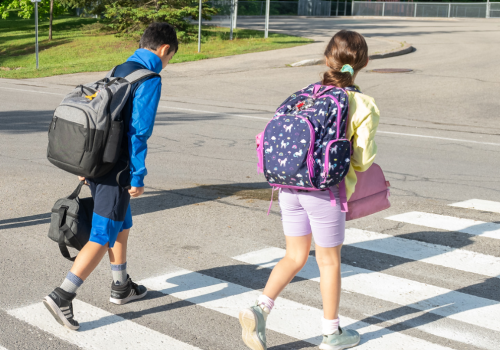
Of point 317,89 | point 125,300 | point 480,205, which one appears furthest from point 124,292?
point 480,205

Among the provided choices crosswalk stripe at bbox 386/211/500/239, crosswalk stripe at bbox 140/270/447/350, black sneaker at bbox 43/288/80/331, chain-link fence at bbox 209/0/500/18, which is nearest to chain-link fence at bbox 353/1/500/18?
chain-link fence at bbox 209/0/500/18

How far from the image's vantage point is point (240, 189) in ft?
24.4

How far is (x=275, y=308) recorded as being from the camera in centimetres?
411

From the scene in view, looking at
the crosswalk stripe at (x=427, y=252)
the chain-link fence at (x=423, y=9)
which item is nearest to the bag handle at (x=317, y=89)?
the crosswalk stripe at (x=427, y=252)

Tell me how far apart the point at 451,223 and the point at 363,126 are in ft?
11.4

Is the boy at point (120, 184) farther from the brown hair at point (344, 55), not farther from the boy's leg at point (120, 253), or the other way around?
the brown hair at point (344, 55)

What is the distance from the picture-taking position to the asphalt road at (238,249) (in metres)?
3.78

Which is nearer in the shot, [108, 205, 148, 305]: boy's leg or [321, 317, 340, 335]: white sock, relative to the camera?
[321, 317, 340, 335]: white sock

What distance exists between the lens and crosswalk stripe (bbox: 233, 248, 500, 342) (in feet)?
13.3

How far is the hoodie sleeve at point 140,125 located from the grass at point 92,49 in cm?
2117

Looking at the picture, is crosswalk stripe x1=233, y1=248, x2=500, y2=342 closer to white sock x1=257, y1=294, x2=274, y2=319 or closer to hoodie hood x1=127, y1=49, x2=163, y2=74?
white sock x1=257, y1=294, x2=274, y2=319

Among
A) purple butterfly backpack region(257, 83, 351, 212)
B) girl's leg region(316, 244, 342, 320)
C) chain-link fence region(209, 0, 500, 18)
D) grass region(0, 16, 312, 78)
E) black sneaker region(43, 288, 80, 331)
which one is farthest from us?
chain-link fence region(209, 0, 500, 18)

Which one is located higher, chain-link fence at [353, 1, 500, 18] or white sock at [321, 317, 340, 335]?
chain-link fence at [353, 1, 500, 18]

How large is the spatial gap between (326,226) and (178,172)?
5199 mm
